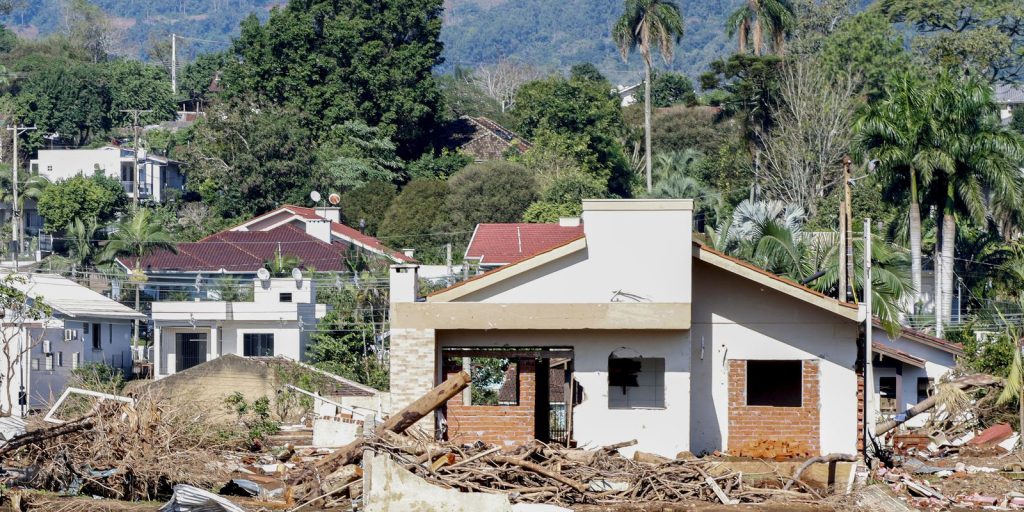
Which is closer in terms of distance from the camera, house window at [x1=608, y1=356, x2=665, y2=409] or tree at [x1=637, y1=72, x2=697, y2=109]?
house window at [x1=608, y1=356, x2=665, y2=409]

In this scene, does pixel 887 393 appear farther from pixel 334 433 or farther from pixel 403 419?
pixel 403 419

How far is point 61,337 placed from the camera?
161 ft

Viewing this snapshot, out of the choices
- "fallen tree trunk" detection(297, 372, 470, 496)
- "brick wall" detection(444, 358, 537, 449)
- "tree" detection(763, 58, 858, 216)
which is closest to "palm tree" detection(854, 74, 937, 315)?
"tree" detection(763, 58, 858, 216)

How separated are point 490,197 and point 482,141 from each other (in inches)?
671

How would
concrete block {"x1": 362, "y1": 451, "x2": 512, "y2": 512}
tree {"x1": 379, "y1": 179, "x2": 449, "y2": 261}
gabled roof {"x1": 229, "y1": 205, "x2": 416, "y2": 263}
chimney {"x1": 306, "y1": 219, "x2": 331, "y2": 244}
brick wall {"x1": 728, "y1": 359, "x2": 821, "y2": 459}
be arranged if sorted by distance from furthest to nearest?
1. tree {"x1": 379, "y1": 179, "x2": 449, "y2": 261}
2. chimney {"x1": 306, "y1": 219, "x2": 331, "y2": 244}
3. gabled roof {"x1": 229, "y1": 205, "x2": 416, "y2": 263}
4. brick wall {"x1": 728, "y1": 359, "x2": 821, "y2": 459}
5. concrete block {"x1": 362, "y1": 451, "x2": 512, "y2": 512}

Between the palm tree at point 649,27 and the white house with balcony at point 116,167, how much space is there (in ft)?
84.1

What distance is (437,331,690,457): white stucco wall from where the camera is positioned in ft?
92.7

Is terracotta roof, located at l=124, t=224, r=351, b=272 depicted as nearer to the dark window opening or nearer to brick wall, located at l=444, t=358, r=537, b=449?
the dark window opening

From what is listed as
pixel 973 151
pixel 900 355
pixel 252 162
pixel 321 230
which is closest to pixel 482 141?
pixel 252 162

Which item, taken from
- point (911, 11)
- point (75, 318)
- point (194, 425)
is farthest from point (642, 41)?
point (194, 425)

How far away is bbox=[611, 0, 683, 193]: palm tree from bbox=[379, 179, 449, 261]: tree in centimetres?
978

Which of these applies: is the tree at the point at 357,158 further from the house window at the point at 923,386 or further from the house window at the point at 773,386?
the house window at the point at 773,386

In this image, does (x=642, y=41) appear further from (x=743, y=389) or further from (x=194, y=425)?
(x=194, y=425)

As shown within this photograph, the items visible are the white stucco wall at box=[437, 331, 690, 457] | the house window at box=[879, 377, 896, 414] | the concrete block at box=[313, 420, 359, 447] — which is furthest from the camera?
the house window at box=[879, 377, 896, 414]
